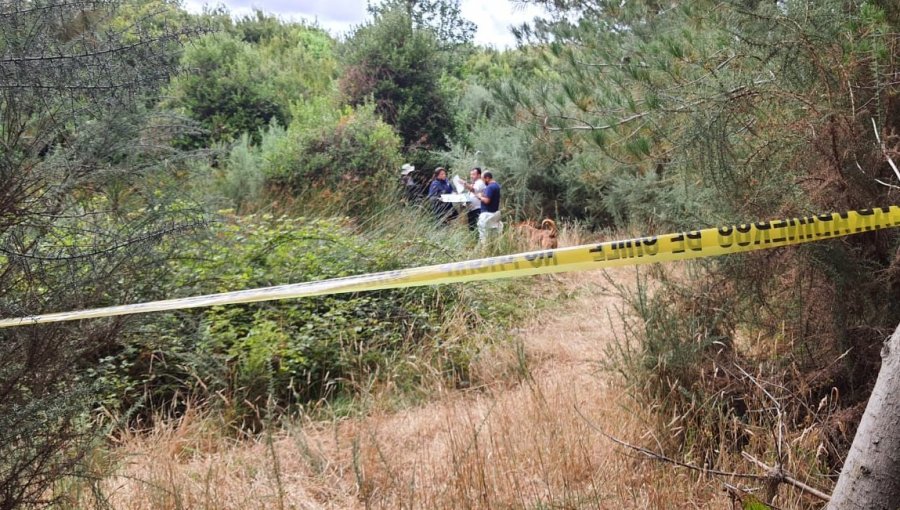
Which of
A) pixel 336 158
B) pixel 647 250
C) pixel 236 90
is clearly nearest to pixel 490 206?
pixel 336 158

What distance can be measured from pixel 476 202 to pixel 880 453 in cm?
920

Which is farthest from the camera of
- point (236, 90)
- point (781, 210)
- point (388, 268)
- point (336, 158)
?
point (236, 90)

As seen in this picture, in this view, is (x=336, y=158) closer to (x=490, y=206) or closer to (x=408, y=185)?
(x=408, y=185)

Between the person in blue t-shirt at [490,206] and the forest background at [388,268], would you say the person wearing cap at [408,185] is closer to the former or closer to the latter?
the person in blue t-shirt at [490,206]

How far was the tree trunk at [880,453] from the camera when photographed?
170 cm

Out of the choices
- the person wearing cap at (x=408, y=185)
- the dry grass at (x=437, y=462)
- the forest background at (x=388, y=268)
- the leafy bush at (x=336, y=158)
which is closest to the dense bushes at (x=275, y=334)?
the forest background at (x=388, y=268)

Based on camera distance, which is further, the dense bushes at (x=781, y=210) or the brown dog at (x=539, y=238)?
the brown dog at (x=539, y=238)

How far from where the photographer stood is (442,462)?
3.06 metres

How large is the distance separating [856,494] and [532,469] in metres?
1.42

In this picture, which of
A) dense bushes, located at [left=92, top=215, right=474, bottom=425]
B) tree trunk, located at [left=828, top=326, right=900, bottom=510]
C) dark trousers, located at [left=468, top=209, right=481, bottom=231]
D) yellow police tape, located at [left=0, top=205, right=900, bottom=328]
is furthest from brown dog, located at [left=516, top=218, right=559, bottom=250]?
tree trunk, located at [left=828, top=326, right=900, bottom=510]

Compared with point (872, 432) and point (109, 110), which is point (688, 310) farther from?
point (109, 110)

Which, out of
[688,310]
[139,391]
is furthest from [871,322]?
[139,391]

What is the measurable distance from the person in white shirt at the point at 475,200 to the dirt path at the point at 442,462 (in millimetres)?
6581

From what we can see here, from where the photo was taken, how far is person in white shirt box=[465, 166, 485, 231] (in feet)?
35.3
